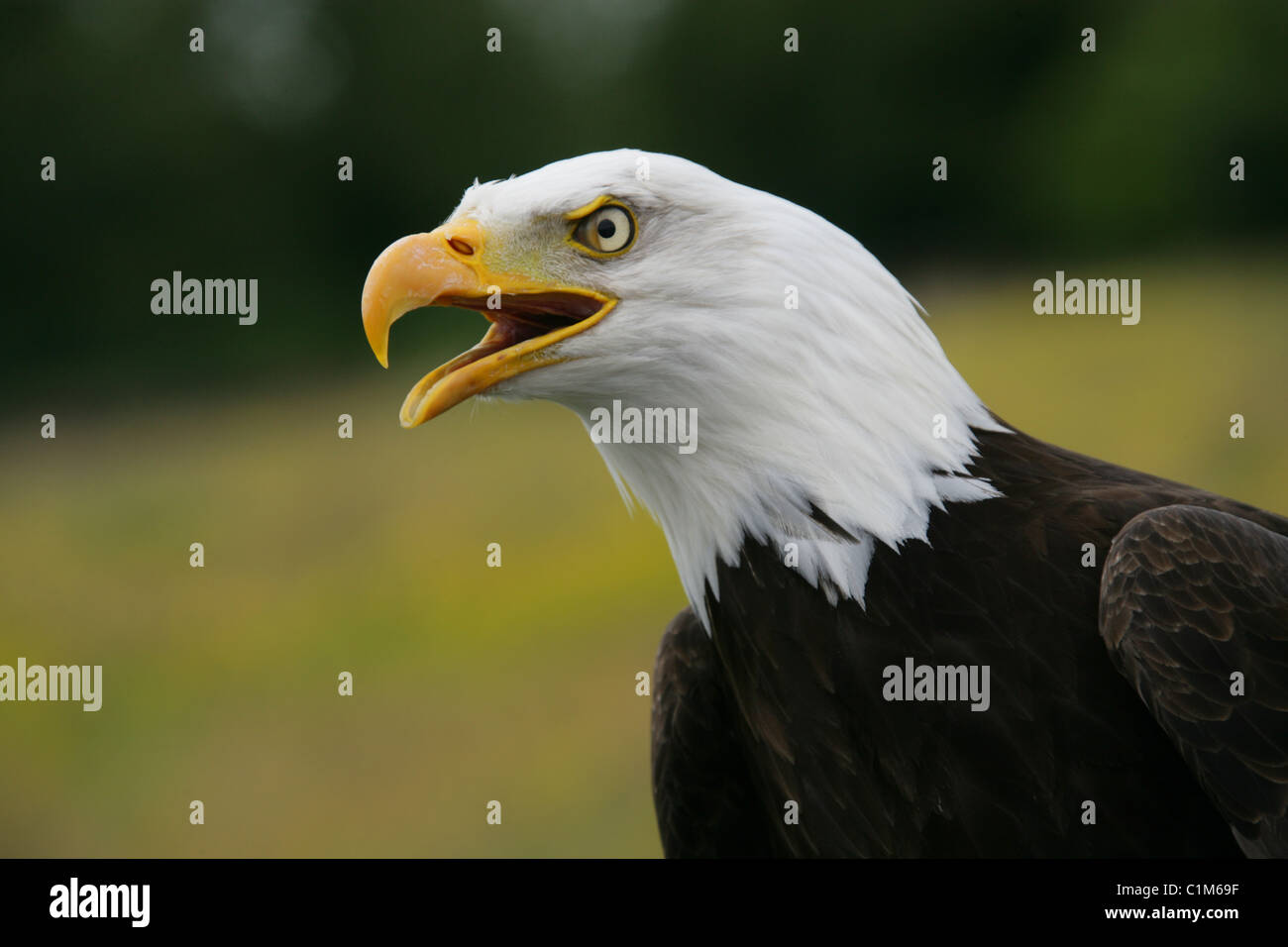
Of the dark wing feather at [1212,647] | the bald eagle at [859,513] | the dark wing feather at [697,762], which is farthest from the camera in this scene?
the dark wing feather at [697,762]

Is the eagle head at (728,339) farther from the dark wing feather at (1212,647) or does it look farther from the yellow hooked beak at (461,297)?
the dark wing feather at (1212,647)

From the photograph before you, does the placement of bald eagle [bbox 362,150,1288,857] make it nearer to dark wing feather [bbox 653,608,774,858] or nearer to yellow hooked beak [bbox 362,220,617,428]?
yellow hooked beak [bbox 362,220,617,428]

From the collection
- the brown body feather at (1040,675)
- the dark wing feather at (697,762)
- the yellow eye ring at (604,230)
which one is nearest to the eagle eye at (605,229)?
the yellow eye ring at (604,230)

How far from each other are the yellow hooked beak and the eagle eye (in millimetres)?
78

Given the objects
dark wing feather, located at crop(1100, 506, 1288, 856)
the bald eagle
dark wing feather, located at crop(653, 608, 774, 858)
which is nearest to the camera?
dark wing feather, located at crop(1100, 506, 1288, 856)

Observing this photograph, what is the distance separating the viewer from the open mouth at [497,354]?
1841mm

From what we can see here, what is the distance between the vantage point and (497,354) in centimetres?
189

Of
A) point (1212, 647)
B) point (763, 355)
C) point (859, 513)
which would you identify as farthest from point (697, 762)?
point (1212, 647)

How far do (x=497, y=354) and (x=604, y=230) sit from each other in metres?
0.27

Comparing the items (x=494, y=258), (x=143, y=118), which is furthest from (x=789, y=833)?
(x=143, y=118)

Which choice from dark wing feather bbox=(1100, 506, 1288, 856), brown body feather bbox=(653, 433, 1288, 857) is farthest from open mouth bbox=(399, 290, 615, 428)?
dark wing feather bbox=(1100, 506, 1288, 856)

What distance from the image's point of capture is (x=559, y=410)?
8.25 meters

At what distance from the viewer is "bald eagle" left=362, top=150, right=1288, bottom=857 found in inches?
70.5

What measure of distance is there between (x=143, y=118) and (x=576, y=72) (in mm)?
3546
